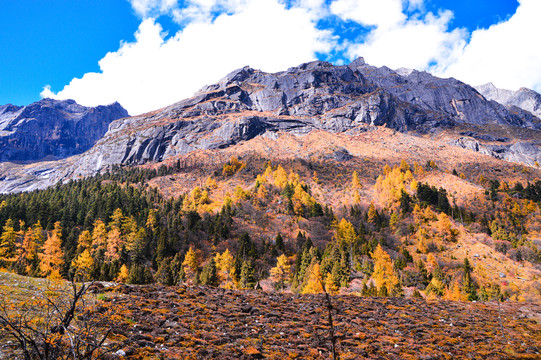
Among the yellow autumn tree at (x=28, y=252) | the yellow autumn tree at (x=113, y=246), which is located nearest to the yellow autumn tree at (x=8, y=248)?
the yellow autumn tree at (x=28, y=252)

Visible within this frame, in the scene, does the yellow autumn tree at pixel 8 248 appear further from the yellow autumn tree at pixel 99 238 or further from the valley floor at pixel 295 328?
the valley floor at pixel 295 328

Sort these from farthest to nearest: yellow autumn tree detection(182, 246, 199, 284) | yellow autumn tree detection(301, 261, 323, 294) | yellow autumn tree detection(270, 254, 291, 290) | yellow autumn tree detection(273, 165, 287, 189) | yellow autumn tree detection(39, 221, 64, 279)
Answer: yellow autumn tree detection(273, 165, 287, 189)
yellow autumn tree detection(270, 254, 291, 290)
yellow autumn tree detection(182, 246, 199, 284)
yellow autumn tree detection(39, 221, 64, 279)
yellow autumn tree detection(301, 261, 323, 294)

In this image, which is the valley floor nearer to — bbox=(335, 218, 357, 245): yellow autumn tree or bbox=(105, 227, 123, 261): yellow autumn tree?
bbox=(105, 227, 123, 261): yellow autumn tree

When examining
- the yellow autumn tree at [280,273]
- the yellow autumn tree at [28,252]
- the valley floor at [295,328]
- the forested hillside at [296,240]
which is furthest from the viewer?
the yellow autumn tree at [280,273]

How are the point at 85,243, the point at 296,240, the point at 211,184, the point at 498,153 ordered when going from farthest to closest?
1. the point at 498,153
2. the point at 211,184
3. the point at 296,240
4. the point at 85,243

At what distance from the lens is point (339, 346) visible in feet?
→ 34.0

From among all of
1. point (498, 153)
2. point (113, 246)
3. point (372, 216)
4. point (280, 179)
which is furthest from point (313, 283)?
point (498, 153)

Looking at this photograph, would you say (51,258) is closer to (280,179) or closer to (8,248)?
(8,248)

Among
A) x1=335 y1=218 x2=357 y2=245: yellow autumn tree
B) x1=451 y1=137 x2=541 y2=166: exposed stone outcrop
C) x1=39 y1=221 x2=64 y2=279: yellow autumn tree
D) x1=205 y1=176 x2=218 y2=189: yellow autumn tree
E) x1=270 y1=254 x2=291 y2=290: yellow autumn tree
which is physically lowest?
x1=270 y1=254 x2=291 y2=290: yellow autumn tree

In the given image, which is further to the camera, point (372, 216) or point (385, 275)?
point (372, 216)

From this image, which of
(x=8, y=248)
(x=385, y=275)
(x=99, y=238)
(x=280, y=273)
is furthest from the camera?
(x=99, y=238)

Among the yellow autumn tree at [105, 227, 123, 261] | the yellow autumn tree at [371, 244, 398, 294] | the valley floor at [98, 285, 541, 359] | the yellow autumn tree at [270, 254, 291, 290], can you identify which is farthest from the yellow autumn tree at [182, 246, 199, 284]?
the valley floor at [98, 285, 541, 359]

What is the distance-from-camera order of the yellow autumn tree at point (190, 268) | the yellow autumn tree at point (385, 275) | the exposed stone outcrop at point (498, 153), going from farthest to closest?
the exposed stone outcrop at point (498, 153), the yellow autumn tree at point (190, 268), the yellow autumn tree at point (385, 275)

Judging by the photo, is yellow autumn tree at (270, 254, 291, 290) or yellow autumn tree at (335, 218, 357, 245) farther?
yellow autumn tree at (335, 218, 357, 245)
